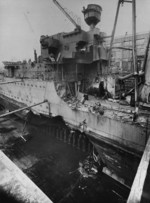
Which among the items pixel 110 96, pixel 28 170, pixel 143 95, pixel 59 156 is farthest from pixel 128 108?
pixel 28 170

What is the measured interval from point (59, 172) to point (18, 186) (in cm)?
913

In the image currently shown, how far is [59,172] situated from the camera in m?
9.19

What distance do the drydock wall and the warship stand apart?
7029 mm

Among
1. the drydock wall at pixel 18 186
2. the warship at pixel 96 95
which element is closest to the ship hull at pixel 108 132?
the warship at pixel 96 95

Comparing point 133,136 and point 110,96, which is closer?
point 133,136

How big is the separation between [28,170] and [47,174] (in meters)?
1.59

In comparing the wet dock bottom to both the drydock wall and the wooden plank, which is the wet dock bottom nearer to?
the wooden plank

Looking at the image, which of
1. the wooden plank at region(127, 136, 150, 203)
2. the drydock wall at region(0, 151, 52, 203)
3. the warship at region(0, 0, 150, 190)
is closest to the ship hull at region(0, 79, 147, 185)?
the warship at region(0, 0, 150, 190)

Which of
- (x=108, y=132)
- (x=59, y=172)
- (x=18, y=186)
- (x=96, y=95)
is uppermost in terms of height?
(x=96, y=95)

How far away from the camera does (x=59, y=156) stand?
11.0 meters

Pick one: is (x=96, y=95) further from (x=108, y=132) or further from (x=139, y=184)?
(x=139, y=184)

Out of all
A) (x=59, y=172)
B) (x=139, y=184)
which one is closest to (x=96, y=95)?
(x=59, y=172)

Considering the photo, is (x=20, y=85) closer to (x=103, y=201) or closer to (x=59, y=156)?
(x=59, y=156)

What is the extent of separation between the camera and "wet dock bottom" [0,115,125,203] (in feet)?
24.9
